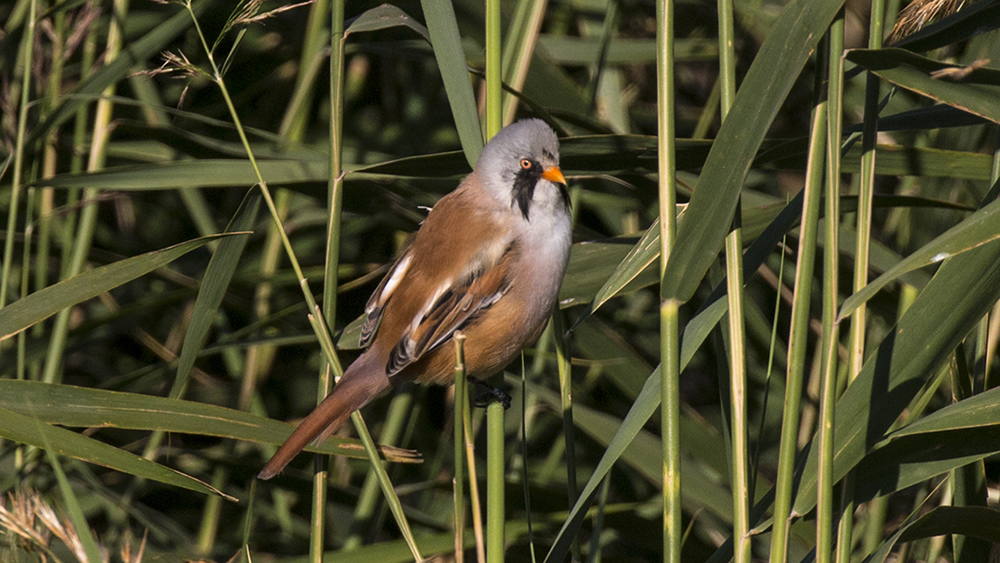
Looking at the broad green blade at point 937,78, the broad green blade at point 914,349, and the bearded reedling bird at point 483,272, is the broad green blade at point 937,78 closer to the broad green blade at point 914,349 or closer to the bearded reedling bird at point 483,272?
the broad green blade at point 914,349

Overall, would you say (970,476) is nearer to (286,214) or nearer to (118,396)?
(118,396)

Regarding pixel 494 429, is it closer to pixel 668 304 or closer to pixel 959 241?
pixel 668 304

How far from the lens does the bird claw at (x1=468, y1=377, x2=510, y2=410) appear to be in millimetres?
2242

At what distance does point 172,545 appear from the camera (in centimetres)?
287

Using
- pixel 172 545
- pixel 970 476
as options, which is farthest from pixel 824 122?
pixel 172 545

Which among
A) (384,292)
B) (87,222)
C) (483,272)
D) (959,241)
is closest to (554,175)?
(483,272)

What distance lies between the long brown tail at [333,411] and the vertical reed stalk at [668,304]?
70cm

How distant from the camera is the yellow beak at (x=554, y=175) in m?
2.01

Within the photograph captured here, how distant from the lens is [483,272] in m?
2.19

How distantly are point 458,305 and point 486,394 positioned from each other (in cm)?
35

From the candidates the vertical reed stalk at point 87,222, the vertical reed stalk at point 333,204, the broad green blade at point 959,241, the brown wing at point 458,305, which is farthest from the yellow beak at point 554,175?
the vertical reed stalk at point 87,222

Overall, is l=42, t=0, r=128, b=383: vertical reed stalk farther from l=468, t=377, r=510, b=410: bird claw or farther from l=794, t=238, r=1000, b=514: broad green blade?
l=794, t=238, r=1000, b=514: broad green blade

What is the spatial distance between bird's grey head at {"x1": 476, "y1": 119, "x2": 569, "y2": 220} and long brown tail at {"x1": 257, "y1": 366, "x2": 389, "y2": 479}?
1.76 ft

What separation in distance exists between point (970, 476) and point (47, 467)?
255 cm
